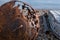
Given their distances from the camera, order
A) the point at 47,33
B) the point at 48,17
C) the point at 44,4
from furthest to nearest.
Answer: the point at 44,4
the point at 48,17
the point at 47,33

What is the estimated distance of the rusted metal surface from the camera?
1.31m

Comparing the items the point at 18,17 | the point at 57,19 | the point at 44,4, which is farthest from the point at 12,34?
the point at 44,4

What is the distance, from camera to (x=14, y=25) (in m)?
1.32

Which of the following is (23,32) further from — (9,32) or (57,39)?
(57,39)

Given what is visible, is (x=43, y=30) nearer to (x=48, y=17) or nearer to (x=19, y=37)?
(x=48, y=17)

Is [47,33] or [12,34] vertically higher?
[12,34]

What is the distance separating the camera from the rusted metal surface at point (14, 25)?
1.31 meters

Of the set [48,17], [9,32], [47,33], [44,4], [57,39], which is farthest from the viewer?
[44,4]

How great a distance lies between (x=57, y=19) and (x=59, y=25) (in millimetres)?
114

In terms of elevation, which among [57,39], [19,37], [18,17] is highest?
[18,17]

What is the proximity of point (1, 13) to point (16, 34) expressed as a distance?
0.18 metres

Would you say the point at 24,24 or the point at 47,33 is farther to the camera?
the point at 47,33

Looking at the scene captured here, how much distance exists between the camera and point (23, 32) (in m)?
1.32

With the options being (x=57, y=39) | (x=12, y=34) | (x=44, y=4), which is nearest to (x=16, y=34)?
(x=12, y=34)
